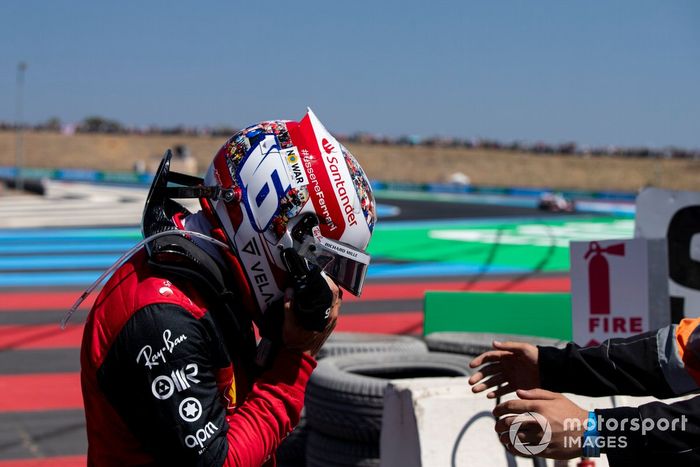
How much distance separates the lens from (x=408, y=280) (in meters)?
14.3

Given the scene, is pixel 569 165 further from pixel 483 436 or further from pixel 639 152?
pixel 483 436

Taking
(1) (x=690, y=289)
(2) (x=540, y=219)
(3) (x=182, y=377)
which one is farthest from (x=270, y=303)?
(2) (x=540, y=219)

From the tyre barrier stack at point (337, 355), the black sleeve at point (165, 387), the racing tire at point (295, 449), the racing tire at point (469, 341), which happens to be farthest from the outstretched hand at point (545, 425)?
the racing tire at point (469, 341)

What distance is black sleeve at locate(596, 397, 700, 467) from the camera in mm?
2098

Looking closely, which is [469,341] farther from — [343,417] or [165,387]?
[165,387]

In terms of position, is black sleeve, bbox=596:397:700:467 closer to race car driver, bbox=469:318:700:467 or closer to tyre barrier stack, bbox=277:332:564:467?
race car driver, bbox=469:318:700:467

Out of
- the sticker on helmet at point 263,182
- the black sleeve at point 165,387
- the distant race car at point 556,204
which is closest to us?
the black sleeve at point 165,387

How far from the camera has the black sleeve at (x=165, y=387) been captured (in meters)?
1.84

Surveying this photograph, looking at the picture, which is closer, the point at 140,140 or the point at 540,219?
the point at 540,219

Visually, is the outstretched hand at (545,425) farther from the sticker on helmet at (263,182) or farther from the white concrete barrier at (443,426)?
the white concrete barrier at (443,426)

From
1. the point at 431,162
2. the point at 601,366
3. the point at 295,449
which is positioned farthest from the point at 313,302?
the point at 431,162

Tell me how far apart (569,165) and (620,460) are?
299 ft

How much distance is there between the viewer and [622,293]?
5121 mm

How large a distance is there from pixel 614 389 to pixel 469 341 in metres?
3.57
